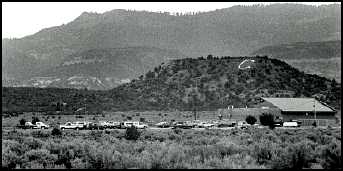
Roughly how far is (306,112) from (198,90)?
55323 mm

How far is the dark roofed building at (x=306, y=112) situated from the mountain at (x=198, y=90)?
90.1 feet

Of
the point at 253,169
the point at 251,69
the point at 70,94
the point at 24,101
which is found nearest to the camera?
the point at 253,169

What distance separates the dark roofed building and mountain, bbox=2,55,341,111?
27.5 meters

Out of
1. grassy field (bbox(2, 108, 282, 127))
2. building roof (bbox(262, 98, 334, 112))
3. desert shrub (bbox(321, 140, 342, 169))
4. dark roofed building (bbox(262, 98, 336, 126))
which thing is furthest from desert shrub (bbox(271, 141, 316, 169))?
building roof (bbox(262, 98, 334, 112))

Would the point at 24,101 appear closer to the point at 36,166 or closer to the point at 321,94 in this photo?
the point at 321,94

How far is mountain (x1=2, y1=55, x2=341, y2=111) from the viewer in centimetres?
11262

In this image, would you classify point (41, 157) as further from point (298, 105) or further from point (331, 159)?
point (298, 105)

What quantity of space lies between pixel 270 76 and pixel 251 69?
5729 mm

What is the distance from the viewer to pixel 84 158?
1941cm

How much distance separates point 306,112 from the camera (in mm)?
73375

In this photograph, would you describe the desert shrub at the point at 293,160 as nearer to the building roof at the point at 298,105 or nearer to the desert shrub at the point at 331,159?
the desert shrub at the point at 331,159

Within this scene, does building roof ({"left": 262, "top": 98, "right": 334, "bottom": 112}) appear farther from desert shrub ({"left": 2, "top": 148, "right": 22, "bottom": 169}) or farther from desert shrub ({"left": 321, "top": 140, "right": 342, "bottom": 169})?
desert shrub ({"left": 2, "top": 148, "right": 22, "bottom": 169})

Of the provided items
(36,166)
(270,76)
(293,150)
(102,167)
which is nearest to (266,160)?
(293,150)

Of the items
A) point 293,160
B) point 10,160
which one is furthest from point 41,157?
point 293,160
